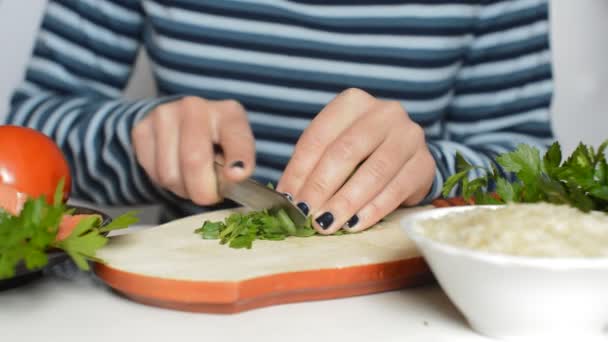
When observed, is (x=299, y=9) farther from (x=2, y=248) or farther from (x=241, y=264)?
(x=2, y=248)

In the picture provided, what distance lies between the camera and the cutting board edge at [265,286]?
67 cm

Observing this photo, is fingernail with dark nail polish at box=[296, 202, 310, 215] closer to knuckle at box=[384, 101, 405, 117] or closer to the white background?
knuckle at box=[384, 101, 405, 117]

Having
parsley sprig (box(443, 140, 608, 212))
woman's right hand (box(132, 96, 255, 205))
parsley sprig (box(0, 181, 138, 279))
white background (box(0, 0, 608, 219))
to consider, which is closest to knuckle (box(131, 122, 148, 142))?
woman's right hand (box(132, 96, 255, 205))

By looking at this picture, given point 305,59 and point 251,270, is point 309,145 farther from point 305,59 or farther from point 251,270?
point 305,59

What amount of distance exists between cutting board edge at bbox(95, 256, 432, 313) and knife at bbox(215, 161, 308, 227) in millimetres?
143

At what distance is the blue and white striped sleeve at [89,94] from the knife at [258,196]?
1.11 feet

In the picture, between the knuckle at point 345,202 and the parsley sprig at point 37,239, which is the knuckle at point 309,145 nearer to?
the knuckle at point 345,202

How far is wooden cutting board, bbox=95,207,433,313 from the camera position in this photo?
68cm

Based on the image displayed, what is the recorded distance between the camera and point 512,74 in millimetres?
1428

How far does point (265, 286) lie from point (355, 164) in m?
0.27

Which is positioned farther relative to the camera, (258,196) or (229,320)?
(258,196)

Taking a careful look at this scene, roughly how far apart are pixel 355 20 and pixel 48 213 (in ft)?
2.82

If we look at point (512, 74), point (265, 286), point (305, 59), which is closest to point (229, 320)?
point (265, 286)

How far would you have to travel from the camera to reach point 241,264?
730 millimetres
